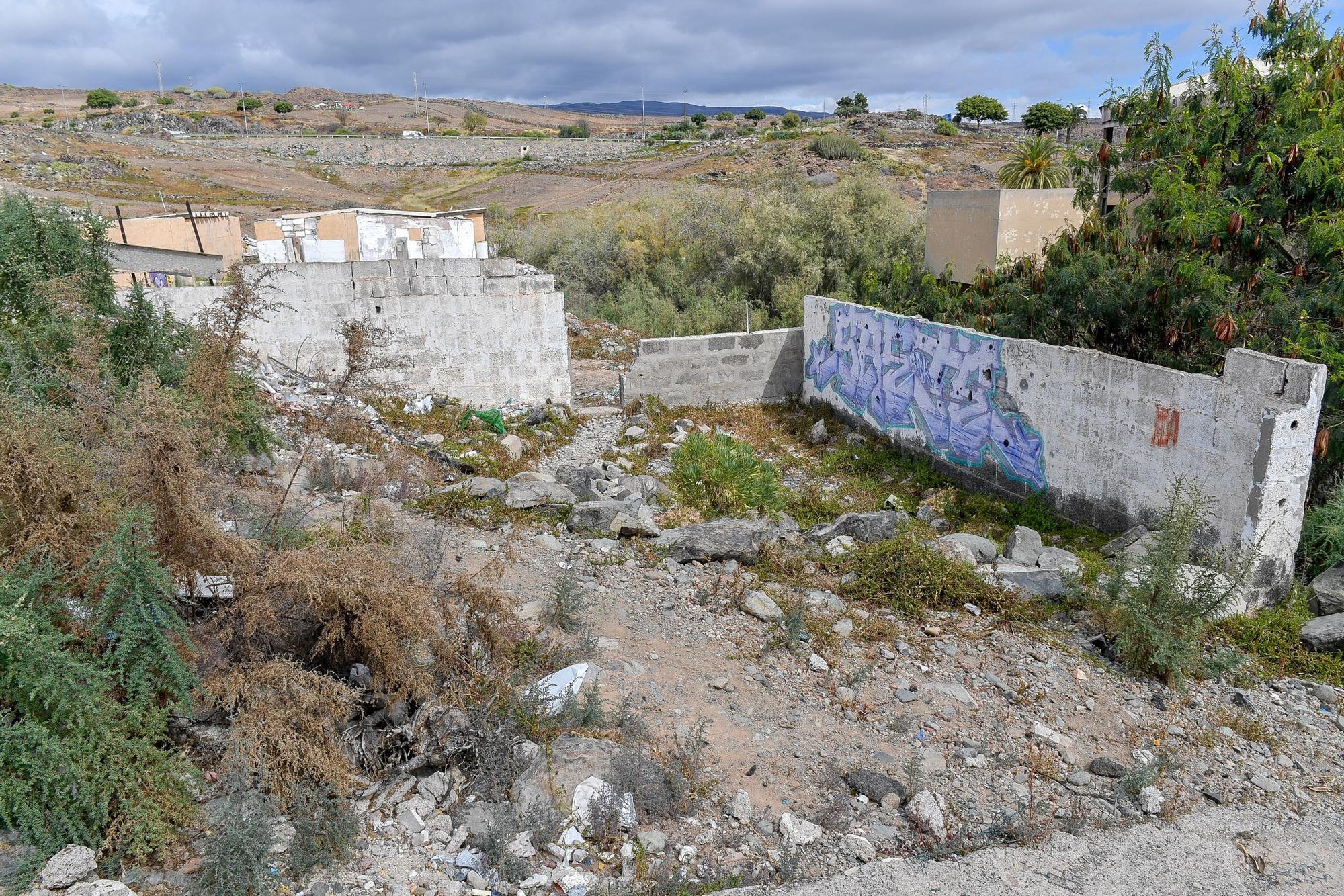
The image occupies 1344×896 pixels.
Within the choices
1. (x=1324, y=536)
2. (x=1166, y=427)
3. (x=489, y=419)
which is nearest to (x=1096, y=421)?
(x=1166, y=427)

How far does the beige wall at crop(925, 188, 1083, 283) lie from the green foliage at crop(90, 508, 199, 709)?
41.0 ft

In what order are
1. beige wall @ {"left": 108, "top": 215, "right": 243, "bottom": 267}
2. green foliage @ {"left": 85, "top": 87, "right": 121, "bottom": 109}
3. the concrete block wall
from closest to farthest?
the concrete block wall < beige wall @ {"left": 108, "top": 215, "right": 243, "bottom": 267} < green foliage @ {"left": 85, "top": 87, "right": 121, "bottom": 109}

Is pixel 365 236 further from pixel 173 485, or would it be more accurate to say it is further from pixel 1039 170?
pixel 173 485

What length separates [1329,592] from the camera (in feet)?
20.4

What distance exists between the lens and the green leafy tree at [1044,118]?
56438mm

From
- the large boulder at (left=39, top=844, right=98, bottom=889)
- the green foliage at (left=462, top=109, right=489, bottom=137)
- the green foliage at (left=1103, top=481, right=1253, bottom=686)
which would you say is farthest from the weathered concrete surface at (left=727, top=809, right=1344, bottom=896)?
the green foliage at (left=462, top=109, right=489, bottom=137)

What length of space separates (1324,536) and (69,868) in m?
8.14

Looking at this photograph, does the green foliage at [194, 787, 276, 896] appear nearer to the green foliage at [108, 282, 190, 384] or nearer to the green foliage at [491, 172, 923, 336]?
the green foliage at [108, 282, 190, 384]

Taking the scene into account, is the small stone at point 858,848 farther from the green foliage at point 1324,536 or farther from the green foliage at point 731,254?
the green foliage at point 731,254

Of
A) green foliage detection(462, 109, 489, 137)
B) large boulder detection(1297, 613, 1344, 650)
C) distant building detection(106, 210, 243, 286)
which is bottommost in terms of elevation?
large boulder detection(1297, 613, 1344, 650)

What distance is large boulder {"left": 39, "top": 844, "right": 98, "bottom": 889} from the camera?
3.37m

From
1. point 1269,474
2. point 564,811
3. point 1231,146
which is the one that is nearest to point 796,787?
point 564,811

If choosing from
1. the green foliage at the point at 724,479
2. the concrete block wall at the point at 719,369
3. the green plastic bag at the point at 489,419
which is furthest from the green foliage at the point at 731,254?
the green plastic bag at the point at 489,419

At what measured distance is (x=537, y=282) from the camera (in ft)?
40.4
